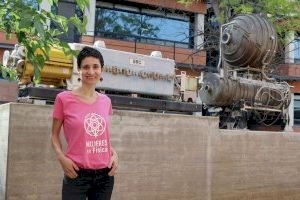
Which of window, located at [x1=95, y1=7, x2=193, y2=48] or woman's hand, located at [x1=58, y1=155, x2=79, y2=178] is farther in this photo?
window, located at [x1=95, y1=7, x2=193, y2=48]

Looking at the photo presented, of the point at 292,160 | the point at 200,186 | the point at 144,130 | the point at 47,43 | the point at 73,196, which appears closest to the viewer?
the point at 73,196

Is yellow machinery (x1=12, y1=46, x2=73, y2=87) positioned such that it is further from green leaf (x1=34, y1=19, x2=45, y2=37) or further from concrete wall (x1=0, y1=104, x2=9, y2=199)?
green leaf (x1=34, y1=19, x2=45, y2=37)

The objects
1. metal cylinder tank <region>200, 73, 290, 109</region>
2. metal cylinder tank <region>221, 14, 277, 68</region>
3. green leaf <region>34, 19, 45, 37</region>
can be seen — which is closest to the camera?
green leaf <region>34, 19, 45, 37</region>

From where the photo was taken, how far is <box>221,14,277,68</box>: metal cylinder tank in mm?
9312

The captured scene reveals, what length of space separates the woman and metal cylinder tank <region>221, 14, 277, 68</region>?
6.24 m

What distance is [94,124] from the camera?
3.37 m

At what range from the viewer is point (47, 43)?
357 centimetres

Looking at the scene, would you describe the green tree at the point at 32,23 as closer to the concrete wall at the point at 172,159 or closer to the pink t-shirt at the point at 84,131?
the pink t-shirt at the point at 84,131

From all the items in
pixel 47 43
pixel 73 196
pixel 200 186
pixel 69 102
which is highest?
pixel 47 43

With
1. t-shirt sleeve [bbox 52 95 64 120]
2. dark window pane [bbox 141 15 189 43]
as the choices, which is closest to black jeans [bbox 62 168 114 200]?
t-shirt sleeve [bbox 52 95 64 120]

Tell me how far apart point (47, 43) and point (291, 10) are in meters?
11.7

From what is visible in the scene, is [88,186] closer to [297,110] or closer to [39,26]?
[39,26]

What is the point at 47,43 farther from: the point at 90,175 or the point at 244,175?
the point at 244,175

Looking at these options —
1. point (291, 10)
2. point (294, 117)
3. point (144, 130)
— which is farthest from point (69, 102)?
point (294, 117)
